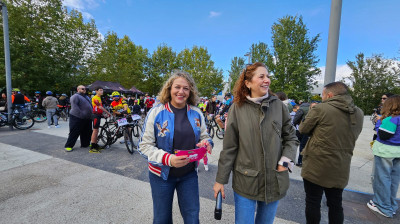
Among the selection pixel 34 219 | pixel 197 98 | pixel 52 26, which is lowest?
pixel 34 219

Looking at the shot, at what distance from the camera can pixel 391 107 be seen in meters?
2.56

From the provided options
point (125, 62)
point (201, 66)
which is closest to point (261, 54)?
point (201, 66)

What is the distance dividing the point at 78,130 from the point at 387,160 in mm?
7115

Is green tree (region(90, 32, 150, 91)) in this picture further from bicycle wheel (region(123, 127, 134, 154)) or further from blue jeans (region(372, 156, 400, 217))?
blue jeans (region(372, 156, 400, 217))

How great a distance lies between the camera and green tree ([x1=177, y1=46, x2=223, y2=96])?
29.5 metres

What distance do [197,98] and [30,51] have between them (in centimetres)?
1983

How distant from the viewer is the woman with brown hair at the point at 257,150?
1506 millimetres

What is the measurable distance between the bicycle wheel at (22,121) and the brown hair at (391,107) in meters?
12.7

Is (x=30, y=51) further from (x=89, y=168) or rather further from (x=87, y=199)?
(x=87, y=199)

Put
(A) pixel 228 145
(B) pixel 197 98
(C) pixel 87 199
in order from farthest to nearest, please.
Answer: (C) pixel 87 199, (B) pixel 197 98, (A) pixel 228 145

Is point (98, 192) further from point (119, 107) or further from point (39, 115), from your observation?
point (39, 115)

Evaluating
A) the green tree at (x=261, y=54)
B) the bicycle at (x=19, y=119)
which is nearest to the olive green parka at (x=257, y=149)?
the bicycle at (x=19, y=119)

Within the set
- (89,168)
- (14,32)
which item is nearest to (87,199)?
(89,168)

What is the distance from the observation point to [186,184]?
5.79 ft
